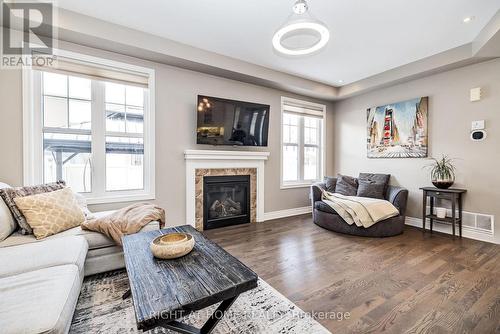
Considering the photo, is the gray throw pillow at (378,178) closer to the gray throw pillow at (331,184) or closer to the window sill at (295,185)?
the gray throw pillow at (331,184)

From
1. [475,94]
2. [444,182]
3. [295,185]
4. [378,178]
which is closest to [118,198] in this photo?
[295,185]

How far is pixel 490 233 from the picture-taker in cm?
312

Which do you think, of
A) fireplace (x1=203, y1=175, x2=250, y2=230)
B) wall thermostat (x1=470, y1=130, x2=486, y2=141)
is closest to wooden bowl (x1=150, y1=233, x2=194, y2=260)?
fireplace (x1=203, y1=175, x2=250, y2=230)

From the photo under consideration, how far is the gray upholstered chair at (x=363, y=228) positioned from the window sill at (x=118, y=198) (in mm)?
2680

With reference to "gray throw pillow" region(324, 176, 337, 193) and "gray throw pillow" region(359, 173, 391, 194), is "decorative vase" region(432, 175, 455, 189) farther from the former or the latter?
"gray throw pillow" region(324, 176, 337, 193)

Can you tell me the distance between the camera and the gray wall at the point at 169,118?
246 centimetres

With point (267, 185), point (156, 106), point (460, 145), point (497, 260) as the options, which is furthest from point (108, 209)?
point (460, 145)

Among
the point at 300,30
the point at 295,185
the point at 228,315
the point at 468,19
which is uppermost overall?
the point at 468,19

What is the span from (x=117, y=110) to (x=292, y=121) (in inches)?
128

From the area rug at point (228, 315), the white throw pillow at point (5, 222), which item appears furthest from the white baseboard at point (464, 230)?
the white throw pillow at point (5, 222)

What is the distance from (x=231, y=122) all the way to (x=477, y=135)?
12.0 feet

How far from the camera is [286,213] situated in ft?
15.0

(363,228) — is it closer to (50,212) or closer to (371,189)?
(371,189)

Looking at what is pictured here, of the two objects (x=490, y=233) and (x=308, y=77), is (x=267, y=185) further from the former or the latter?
(x=490, y=233)
